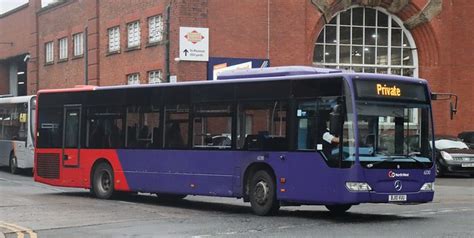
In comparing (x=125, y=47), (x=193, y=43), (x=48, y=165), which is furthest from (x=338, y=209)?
(x=125, y=47)

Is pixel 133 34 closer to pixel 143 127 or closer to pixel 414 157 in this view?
pixel 143 127

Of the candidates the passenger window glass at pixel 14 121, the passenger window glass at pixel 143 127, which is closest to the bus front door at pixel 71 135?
the passenger window glass at pixel 143 127

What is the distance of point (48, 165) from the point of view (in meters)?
19.1

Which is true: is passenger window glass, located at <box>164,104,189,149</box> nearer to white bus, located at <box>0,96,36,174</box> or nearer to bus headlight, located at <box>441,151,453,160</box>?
white bus, located at <box>0,96,36,174</box>

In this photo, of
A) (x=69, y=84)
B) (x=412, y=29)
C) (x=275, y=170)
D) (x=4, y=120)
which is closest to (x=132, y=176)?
(x=275, y=170)

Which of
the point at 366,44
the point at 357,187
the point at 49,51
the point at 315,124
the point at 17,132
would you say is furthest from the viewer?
the point at 49,51

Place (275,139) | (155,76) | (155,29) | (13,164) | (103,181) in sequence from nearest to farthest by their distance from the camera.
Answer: (275,139), (103,181), (13,164), (155,29), (155,76)

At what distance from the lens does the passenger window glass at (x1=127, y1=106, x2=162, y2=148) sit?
1619cm

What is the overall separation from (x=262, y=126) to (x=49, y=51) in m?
34.1

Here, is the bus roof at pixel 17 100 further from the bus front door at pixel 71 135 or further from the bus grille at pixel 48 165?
the bus front door at pixel 71 135

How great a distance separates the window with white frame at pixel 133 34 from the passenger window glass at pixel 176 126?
767 inches

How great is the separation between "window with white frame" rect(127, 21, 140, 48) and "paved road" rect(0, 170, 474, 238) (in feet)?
56.4

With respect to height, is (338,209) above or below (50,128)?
below

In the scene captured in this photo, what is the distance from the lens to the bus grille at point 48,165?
62.1 ft
